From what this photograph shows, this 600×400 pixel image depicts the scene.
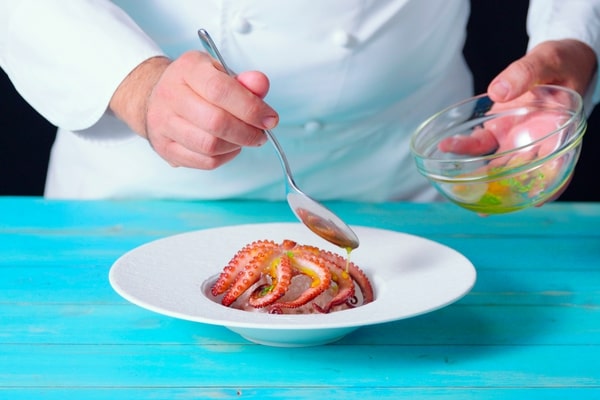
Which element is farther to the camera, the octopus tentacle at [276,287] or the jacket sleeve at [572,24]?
the jacket sleeve at [572,24]

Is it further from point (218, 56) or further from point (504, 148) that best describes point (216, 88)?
point (504, 148)

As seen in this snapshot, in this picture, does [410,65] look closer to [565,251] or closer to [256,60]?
[256,60]

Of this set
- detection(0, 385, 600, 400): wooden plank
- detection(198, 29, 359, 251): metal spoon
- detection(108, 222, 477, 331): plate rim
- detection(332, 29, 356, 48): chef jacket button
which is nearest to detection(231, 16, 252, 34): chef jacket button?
detection(332, 29, 356, 48): chef jacket button

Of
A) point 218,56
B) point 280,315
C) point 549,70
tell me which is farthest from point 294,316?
point 549,70

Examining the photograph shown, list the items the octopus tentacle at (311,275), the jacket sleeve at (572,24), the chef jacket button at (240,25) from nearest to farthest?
1. the octopus tentacle at (311,275)
2. the chef jacket button at (240,25)
3. the jacket sleeve at (572,24)

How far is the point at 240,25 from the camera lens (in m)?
1.33

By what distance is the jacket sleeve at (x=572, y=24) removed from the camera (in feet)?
4.72

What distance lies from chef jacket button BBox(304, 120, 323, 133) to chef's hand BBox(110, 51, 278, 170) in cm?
35

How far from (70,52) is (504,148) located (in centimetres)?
61

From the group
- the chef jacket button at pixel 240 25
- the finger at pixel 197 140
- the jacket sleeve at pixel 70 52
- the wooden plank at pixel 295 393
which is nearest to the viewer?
the wooden plank at pixel 295 393

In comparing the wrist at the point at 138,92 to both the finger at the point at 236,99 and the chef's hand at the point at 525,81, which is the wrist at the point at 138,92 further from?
the chef's hand at the point at 525,81

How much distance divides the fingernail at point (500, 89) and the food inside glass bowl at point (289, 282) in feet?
0.94

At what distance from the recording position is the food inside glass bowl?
3.00 feet

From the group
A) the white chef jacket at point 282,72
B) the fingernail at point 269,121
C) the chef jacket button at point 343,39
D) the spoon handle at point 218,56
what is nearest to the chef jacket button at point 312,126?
the white chef jacket at point 282,72
